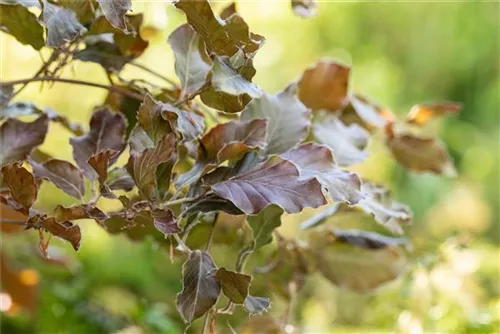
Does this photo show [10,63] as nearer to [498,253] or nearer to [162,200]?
[498,253]

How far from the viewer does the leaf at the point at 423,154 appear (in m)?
0.91

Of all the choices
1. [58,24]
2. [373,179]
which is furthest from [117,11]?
[373,179]

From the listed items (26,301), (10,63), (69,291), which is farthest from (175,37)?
(10,63)

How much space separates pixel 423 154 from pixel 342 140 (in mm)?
159

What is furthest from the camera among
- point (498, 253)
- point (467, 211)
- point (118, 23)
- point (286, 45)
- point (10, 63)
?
point (286, 45)

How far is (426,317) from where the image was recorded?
Result: 38.1 inches

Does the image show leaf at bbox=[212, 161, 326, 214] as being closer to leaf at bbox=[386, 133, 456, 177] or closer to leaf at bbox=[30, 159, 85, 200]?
leaf at bbox=[30, 159, 85, 200]

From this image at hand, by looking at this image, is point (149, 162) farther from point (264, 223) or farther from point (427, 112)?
point (427, 112)

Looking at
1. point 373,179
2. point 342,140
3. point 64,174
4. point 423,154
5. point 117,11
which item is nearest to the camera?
point 117,11

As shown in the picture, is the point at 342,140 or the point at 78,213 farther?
the point at 342,140

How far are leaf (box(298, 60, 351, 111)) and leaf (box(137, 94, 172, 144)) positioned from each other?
0.28 metres

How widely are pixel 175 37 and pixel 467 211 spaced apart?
3167 millimetres

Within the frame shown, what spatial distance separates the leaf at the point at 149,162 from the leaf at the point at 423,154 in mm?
411

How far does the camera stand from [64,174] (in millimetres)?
674
